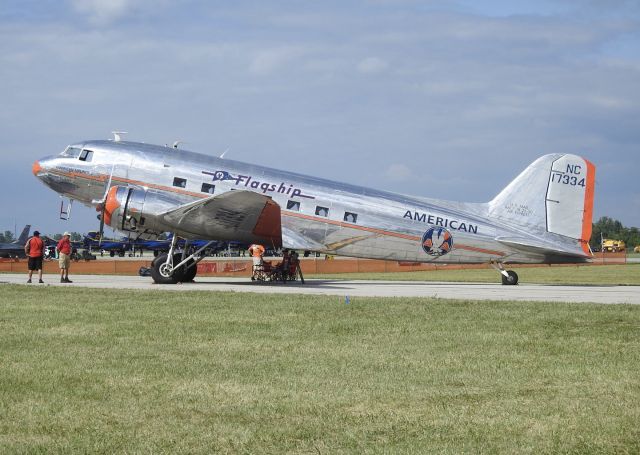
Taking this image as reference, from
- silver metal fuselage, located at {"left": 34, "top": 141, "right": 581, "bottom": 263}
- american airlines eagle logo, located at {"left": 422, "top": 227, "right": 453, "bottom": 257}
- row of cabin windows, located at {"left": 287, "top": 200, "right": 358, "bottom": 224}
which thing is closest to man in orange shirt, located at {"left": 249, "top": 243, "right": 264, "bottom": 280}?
silver metal fuselage, located at {"left": 34, "top": 141, "right": 581, "bottom": 263}

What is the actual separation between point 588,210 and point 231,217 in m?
12.5

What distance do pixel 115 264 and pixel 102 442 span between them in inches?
1571

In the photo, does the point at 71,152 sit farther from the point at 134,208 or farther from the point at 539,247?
the point at 539,247

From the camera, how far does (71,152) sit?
87.9ft

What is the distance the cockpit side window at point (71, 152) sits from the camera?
2666 centimetres

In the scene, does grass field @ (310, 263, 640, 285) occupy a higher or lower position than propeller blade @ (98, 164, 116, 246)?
lower

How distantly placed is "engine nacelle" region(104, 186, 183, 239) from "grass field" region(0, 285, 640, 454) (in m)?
8.51

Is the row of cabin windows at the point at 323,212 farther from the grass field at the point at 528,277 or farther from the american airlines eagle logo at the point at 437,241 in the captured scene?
the grass field at the point at 528,277

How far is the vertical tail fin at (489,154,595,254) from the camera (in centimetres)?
2659

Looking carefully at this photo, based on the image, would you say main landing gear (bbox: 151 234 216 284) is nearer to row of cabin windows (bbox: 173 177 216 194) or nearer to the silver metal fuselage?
the silver metal fuselage

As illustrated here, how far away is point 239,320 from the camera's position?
1496 centimetres

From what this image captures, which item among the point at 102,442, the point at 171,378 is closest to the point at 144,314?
the point at 171,378

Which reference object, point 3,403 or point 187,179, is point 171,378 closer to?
point 3,403

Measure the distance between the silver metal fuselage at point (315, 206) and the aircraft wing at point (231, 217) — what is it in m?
0.36
